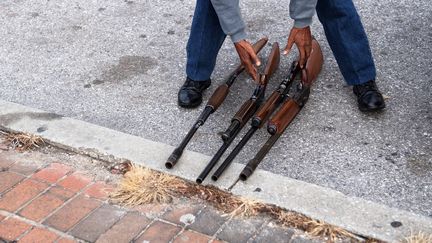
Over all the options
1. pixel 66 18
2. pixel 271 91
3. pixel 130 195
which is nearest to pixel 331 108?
pixel 271 91

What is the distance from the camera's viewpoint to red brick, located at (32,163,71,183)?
299cm

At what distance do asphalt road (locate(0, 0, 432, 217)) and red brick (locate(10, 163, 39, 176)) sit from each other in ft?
1.56

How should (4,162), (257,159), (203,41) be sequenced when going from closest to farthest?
(257,159), (4,162), (203,41)

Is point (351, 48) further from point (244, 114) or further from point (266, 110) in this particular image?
point (244, 114)

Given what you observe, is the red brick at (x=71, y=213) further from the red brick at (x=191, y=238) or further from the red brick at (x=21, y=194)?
the red brick at (x=191, y=238)

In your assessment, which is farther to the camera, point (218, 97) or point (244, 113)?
point (218, 97)

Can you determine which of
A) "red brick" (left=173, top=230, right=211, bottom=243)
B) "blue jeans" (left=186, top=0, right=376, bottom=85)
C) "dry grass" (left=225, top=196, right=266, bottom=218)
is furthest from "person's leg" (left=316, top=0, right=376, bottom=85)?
"red brick" (left=173, top=230, right=211, bottom=243)

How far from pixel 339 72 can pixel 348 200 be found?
1165mm

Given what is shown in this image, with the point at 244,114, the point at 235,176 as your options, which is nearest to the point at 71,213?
the point at 235,176

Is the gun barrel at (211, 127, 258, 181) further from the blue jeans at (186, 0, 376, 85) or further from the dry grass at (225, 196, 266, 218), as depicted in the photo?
the blue jeans at (186, 0, 376, 85)

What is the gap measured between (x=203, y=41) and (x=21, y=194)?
47.7 inches

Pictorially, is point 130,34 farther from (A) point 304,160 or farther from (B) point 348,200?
(B) point 348,200

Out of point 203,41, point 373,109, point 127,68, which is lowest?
point 127,68

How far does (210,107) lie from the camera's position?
3225 mm
